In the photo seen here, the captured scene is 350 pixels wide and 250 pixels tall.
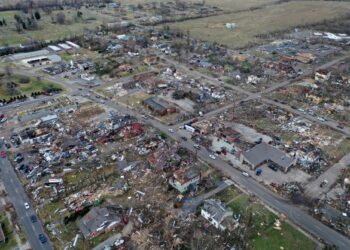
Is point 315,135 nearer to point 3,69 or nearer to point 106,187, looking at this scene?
point 106,187

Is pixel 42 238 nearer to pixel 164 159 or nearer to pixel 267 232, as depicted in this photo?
pixel 164 159

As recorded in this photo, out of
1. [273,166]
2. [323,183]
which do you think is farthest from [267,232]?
[323,183]

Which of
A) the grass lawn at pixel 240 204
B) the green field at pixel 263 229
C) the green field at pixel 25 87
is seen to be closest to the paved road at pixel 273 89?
the grass lawn at pixel 240 204

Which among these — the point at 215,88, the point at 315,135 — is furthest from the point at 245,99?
the point at 315,135

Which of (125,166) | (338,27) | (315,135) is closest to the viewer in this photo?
(125,166)

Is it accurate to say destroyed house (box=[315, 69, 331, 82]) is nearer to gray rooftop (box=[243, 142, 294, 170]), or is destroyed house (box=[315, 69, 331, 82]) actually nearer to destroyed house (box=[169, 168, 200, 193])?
gray rooftop (box=[243, 142, 294, 170])

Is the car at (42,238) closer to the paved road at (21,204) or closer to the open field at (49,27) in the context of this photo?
the paved road at (21,204)
